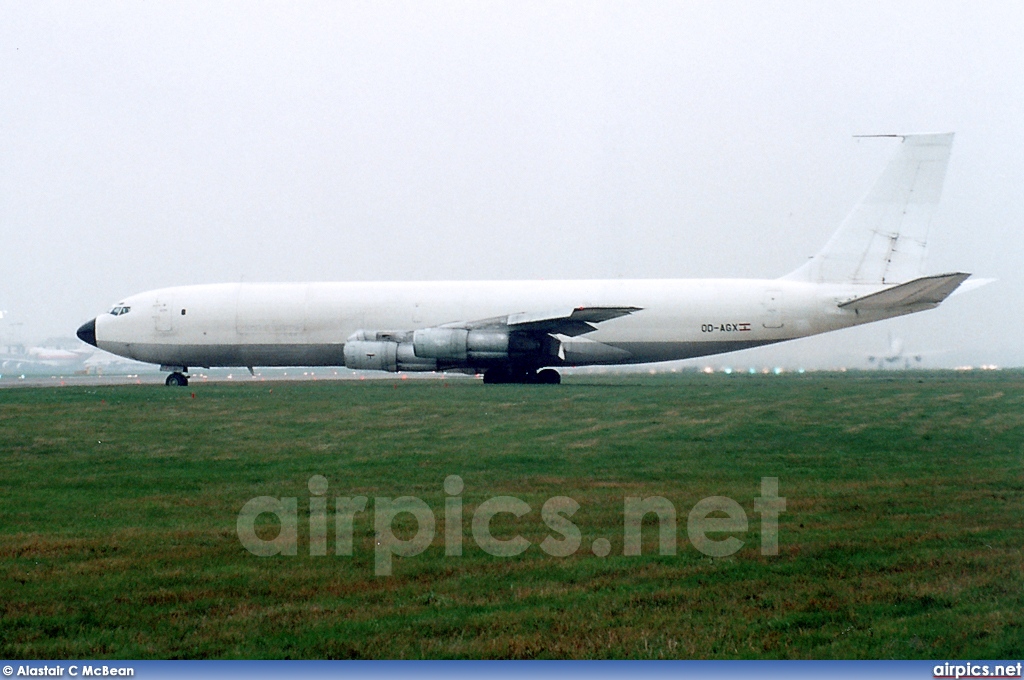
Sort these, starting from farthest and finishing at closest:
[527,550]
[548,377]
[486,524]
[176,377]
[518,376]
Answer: [176,377]
[548,377]
[518,376]
[486,524]
[527,550]

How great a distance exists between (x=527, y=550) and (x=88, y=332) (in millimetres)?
Result: 31819

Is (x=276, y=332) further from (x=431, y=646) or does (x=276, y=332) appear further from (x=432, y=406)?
(x=431, y=646)

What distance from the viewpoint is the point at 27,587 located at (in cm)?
675

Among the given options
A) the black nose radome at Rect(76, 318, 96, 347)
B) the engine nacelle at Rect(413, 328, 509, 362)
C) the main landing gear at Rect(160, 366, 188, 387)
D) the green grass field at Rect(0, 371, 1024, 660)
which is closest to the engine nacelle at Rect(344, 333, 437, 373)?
the engine nacelle at Rect(413, 328, 509, 362)

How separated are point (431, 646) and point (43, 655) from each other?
7.58ft

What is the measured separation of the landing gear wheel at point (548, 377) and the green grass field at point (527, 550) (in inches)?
582

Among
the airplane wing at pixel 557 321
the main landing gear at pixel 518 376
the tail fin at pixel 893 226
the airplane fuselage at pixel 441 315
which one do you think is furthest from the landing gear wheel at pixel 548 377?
the tail fin at pixel 893 226

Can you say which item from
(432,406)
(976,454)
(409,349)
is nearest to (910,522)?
(976,454)

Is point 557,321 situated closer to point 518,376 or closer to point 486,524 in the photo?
point 518,376

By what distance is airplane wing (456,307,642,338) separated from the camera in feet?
93.0

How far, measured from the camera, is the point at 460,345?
29141 mm

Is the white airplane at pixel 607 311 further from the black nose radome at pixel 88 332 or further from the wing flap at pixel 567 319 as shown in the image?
the black nose radome at pixel 88 332

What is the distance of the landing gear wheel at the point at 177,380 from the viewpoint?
32562 mm

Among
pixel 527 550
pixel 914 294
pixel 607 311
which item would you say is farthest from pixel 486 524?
pixel 914 294
